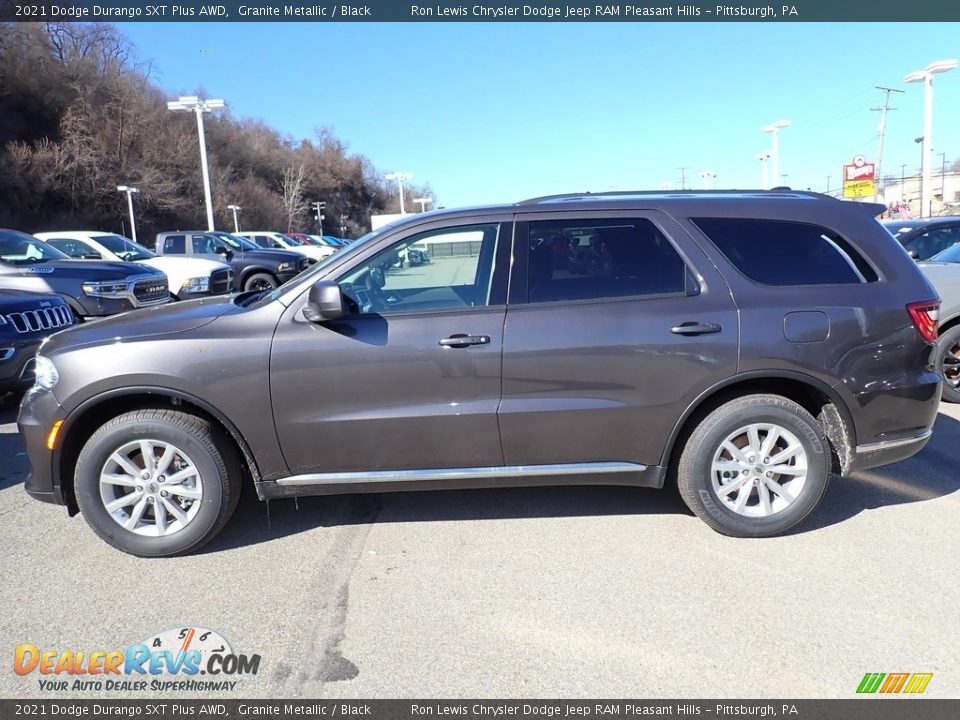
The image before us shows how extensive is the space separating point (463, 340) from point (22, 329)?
485cm

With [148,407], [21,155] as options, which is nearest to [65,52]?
[21,155]

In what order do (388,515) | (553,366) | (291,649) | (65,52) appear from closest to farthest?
(291,649), (553,366), (388,515), (65,52)

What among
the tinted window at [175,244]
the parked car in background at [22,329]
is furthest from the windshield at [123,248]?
the parked car in background at [22,329]

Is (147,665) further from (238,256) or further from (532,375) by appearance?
(238,256)

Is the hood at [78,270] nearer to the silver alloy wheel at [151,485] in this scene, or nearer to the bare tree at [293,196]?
the silver alloy wheel at [151,485]

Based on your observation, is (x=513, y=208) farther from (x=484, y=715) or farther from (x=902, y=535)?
(x=902, y=535)

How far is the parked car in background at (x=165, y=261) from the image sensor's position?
13.1m

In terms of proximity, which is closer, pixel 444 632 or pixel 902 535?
pixel 444 632

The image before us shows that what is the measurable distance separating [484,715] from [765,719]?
1.01 meters

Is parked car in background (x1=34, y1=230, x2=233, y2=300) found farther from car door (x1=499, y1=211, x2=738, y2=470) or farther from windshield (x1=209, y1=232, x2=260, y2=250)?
car door (x1=499, y1=211, x2=738, y2=470)

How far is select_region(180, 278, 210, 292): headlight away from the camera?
13.5 metres

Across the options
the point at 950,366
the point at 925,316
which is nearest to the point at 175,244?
Result: the point at 950,366

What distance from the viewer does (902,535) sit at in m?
3.78

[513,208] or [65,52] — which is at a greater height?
[65,52]
